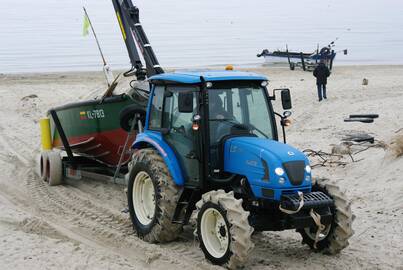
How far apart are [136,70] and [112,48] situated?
1650 inches

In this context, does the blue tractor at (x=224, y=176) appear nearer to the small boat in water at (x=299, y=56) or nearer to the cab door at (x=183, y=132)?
the cab door at (x=183, y=132)

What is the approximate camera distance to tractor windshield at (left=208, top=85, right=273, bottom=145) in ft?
23.6

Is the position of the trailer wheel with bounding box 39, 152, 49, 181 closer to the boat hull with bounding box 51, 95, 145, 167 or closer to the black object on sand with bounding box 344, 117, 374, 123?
the boat hull with bounding box 51, 95, 145, 167

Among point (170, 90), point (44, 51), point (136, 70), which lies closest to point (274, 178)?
point (170, 90)

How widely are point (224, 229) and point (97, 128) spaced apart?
5.47 meters

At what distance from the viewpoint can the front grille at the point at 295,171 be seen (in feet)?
21.5

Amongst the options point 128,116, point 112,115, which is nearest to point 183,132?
point 128,116

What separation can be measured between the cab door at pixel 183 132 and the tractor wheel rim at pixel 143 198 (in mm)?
702

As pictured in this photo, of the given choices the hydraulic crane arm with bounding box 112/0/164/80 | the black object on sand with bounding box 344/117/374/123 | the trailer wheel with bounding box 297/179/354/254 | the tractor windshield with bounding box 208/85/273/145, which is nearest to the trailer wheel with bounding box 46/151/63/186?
the hydraulic crane arm with bounding box 112/0/164/80

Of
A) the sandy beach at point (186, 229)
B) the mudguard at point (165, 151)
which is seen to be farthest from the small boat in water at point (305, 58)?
the mudguard at point (165, 151)

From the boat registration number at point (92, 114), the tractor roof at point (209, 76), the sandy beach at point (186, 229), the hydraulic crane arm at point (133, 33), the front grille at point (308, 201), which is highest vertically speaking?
the hydraulic crane arm at point (133, 33)

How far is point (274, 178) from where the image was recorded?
21.4ft

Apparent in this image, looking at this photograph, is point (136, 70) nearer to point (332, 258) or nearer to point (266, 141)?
point (266, 141)

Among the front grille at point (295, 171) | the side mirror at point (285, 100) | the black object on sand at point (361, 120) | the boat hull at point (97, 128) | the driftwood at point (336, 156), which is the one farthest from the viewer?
the black object on sand at point (361, 120)
